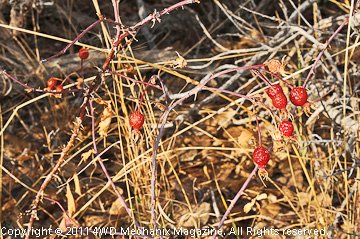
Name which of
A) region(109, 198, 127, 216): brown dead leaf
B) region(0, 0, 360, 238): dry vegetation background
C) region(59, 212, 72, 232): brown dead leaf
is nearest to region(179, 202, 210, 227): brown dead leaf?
region(0, 0, 360, 238): dry vegetation background

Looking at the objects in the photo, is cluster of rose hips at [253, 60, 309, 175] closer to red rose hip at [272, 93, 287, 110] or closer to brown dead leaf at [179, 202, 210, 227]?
red rose hip at [272, 93, 287, 110]

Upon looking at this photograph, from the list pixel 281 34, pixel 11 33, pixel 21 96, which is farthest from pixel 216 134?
pixel 11 33

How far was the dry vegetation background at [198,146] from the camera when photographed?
1304mm

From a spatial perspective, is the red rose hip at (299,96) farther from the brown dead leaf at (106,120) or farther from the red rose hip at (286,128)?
the brown dead leaf at (106,120)

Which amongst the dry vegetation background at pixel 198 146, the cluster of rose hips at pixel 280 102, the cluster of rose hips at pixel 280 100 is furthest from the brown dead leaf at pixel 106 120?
the cluster of rose hips at pixel 280 100

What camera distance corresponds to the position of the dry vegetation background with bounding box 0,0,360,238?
130 centimetres

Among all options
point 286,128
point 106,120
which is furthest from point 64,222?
point 286,128

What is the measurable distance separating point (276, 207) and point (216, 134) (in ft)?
1.46

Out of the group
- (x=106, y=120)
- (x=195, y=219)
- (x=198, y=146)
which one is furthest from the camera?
(x=198, y=146)

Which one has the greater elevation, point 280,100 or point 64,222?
point 280,100

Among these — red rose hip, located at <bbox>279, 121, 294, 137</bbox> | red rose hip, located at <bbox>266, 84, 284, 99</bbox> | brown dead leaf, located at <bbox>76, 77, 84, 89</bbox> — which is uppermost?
brown dead leaf, located at <bbox>76, 77, 84, 89</bbox>

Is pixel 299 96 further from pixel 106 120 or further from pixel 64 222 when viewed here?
pixel 64 222

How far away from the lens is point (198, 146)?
5.45 ft

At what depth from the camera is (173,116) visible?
1.72 m
